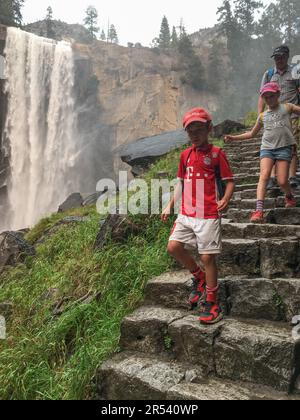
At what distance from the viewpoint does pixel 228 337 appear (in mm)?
2533

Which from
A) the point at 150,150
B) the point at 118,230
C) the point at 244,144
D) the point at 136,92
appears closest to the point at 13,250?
the point at 118,230

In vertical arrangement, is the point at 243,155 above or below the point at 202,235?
above

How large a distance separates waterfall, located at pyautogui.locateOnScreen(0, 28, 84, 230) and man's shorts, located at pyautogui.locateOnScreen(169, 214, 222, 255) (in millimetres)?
17033

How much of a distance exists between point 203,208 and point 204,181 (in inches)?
9.0

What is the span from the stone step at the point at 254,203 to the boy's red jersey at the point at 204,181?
2.01 m

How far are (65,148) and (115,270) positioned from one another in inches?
715

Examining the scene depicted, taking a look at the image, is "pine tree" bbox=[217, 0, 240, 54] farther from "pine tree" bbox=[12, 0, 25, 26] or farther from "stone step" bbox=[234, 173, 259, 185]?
"stone step" bbox=[234, 173, 259, 185]

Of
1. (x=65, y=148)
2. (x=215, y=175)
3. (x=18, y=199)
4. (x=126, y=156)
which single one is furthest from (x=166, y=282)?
(x=65, y=148)

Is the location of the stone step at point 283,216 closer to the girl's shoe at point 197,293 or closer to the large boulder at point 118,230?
A: the girl's shoe at point 197,293

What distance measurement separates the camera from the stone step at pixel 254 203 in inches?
184

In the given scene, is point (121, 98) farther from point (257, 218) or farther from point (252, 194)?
point (257, 218)

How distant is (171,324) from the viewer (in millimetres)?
2832

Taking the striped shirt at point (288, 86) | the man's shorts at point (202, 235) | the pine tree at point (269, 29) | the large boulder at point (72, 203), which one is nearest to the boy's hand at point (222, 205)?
the man's shorts at point (202, 235)

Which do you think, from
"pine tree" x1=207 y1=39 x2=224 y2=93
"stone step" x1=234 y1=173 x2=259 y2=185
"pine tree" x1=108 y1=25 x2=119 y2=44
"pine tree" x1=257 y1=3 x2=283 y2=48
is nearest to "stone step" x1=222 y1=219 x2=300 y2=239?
Answer: "stone step" x1=234 y1=173 x2=259 y2=185
